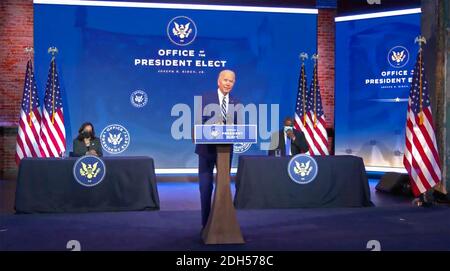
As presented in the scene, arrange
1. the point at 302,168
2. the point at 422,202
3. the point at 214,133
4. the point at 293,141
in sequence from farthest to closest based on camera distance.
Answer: the point at 293,141, the point at 422,202, the point at 302,168, the point at 214,133

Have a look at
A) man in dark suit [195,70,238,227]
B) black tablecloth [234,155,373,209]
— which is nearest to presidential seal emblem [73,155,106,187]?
black tablecloth [234,155,373,209]

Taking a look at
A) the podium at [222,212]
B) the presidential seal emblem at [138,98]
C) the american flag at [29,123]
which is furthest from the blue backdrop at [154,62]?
the podium at [222,212]

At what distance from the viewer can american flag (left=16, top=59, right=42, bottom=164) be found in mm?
9375

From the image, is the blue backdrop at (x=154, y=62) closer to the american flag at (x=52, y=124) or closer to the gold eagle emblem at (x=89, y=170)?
the american flag at (x=52, y=124)

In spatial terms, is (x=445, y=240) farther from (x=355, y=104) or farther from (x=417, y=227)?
(x=355, y=104)

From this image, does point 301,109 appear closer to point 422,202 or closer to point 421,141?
point 421,141

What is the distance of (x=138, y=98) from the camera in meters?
11.1

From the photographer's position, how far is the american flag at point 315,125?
9.06 metres

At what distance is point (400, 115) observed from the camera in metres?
10.9

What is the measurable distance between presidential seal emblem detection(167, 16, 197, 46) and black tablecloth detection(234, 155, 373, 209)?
15.1 feet

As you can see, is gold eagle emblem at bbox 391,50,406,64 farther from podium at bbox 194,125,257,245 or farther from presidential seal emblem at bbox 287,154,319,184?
podium at bbox 194,125,257,245

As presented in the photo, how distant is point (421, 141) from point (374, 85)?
414 centimetres

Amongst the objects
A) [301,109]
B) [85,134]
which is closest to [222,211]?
[85,134]

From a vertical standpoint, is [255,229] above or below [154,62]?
below
